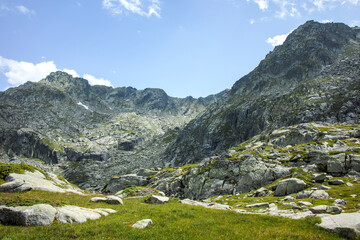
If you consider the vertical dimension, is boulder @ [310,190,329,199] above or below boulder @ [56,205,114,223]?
below

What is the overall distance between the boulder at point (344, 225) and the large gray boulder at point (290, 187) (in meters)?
21.3

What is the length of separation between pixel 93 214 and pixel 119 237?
6414mm

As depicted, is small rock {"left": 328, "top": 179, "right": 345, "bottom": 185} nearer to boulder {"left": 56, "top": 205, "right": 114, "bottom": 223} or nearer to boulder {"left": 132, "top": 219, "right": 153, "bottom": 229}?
boulder {"left": 132, "top": 219, "right": 153, "bottom": 229}

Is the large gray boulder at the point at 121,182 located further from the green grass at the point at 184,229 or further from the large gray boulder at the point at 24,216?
the large gray boulder at the point at 24,216

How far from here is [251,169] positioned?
2211 inches

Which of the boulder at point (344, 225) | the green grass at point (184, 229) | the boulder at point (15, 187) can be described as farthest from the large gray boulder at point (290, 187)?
the boulder at point (15, 187)

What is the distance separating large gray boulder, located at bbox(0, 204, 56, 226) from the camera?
15289 millimetres

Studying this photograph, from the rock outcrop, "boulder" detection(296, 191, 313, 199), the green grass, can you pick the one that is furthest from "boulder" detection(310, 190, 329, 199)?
the rock outcrop

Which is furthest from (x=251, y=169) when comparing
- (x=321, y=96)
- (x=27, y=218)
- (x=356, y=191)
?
(x=321, y=96)

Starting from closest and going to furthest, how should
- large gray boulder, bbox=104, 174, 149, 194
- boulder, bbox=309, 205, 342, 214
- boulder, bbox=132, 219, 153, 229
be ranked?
boulder, bbox=132, 219, 153, 229 → boulder, bbox=309, 205, 342, 214 → large gray boulder, bbox=104, 174, 149, 194

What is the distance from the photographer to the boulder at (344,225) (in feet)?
46.0

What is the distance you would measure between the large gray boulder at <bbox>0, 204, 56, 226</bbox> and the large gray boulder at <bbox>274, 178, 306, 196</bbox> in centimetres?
3550

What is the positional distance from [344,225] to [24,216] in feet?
74.4

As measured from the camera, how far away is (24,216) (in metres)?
15.3
